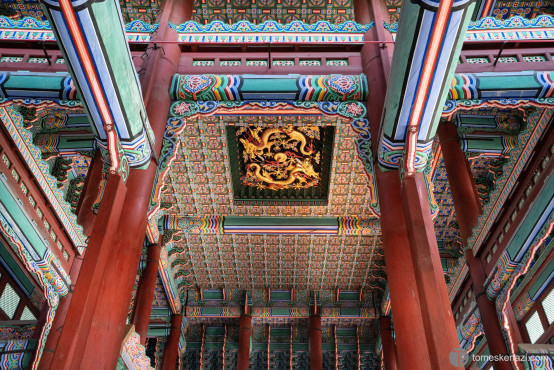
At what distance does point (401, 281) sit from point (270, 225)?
5.28 metres

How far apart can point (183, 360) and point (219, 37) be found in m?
8.27

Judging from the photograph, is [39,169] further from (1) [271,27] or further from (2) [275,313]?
(2) [275,313]

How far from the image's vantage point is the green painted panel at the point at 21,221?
6621 millimetres

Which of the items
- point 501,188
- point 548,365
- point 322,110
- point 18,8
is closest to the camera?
point 322,110

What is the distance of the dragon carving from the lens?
829cm

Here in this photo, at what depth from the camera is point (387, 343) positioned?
35.3 ft

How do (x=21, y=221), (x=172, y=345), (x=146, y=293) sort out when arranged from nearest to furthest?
(x=21, y=221) → (x=146, y=293) → (x=172, y=345)

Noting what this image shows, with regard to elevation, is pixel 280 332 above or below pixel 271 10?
below

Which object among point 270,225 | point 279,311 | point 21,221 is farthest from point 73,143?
point 279,311

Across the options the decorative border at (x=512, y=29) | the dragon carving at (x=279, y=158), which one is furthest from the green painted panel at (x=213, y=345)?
the decorative border at (x=512, y=29)

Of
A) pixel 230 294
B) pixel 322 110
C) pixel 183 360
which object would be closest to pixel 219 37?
pixel 322 110

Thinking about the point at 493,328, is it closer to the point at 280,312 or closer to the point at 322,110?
the point at 322,110

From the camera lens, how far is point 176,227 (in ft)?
31.5

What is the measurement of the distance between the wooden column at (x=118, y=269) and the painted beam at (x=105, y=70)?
16.2 inches
